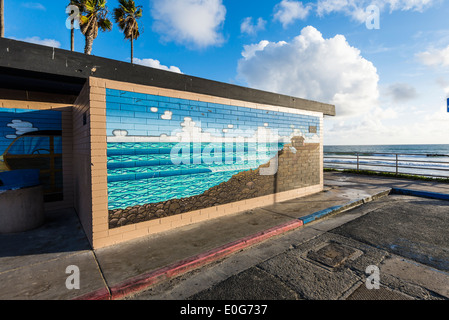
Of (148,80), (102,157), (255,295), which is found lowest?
(255,295)

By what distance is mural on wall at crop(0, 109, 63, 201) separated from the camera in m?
6.05

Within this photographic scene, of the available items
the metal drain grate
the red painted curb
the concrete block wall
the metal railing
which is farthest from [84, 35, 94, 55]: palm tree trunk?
the metal drain grate

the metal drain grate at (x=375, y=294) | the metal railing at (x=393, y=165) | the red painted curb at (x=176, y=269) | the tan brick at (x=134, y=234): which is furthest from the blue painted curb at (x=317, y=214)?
the metal railing at (x=393, y=165)

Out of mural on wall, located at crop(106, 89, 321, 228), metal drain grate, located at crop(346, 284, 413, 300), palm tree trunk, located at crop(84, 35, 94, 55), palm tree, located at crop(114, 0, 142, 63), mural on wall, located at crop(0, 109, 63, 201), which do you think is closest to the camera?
metal drain grate, located at crop(346, 284, 413, 300)

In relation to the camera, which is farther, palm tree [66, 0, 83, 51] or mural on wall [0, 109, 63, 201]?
palm tree [66, 0, 83, 51]

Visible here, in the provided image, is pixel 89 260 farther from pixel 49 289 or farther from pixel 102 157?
pixel 102 157

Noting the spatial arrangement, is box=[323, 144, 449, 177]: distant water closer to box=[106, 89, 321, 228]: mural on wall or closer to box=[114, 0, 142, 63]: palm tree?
box=[106, 89, 321, 228]: mural on wall

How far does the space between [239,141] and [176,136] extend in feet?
6.98

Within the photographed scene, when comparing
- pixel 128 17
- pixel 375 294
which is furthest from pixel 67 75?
pixel 128 17

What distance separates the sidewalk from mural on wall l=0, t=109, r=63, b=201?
1284mm

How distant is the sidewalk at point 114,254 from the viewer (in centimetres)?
299

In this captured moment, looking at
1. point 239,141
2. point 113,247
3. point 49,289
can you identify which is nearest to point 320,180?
point 239,141

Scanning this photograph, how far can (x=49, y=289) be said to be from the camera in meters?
2.93

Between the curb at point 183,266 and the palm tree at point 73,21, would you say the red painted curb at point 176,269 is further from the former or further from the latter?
the palm tree at point 73,21
